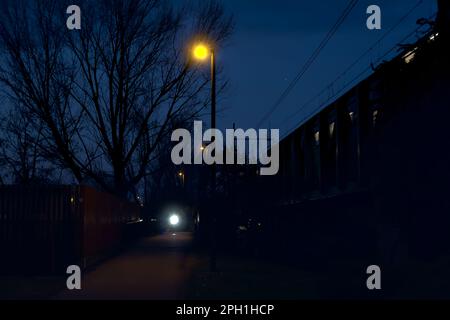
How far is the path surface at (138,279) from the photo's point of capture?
14.1 meters

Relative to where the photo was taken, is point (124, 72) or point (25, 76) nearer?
point (25, 76)

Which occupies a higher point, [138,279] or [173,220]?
[173,220]

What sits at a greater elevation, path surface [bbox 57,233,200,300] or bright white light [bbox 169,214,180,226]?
bright white light [bbox 169,214,180,226]

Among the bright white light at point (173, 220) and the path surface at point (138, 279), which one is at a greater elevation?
the bright white light at point (173, 220)

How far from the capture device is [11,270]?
18.6 metres

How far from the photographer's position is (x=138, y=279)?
56.9 ft

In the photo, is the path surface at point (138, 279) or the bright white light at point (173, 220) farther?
the bright white light at point (173, 220)

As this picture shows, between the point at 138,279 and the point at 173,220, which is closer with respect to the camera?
the point at 138,279

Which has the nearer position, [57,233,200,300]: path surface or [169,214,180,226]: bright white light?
[57,233,200,300]: path surface

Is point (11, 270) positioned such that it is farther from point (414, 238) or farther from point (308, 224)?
point (308, 224)

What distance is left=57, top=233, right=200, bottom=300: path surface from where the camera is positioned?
46.3 ft

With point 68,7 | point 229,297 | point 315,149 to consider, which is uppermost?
point 68,7
